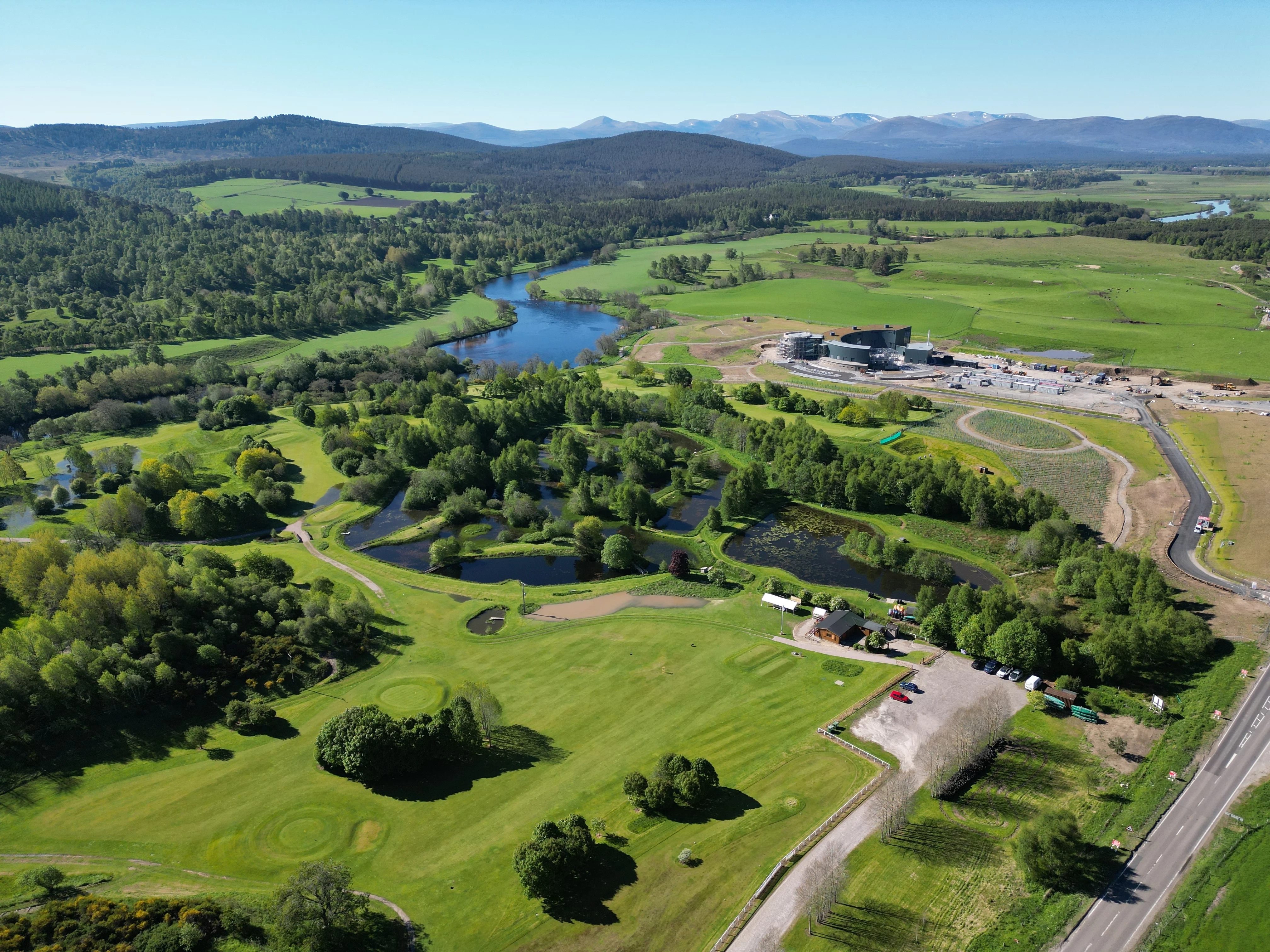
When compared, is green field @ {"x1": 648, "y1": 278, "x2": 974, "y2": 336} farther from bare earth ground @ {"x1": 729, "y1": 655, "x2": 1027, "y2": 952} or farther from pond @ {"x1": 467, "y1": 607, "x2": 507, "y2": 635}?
pond @ {"x1": 467, "y1": 607, "x2": 507, "y2": 635}

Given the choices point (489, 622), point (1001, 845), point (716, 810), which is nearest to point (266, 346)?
point (489, 622)

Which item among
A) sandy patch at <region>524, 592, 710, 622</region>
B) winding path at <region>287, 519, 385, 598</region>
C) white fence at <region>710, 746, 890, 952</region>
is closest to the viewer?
white fence at <region>710, 746, 890, 952</region>

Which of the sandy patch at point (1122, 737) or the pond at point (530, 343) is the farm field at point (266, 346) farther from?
the sandy patch at point (1122, 737)

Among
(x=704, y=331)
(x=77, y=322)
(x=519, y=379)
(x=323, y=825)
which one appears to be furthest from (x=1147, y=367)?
(x=77, y=322)

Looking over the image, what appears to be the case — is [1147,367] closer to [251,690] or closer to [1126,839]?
[1126,839]

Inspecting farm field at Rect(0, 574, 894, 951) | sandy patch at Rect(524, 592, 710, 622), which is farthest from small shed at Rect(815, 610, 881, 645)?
sandy patch at Rect(524, 592, 710, 622)
